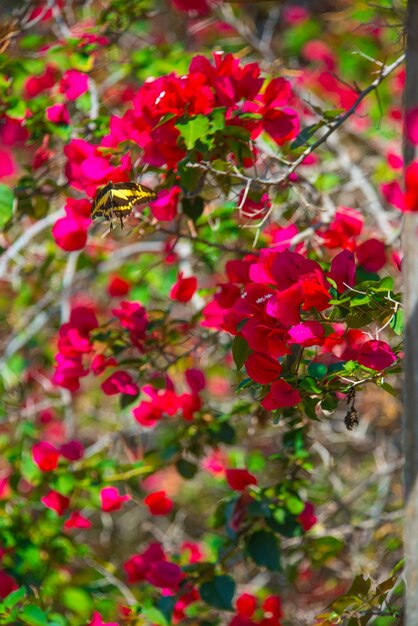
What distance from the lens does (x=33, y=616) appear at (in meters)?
1.41

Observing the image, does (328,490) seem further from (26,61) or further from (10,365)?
(26,61)

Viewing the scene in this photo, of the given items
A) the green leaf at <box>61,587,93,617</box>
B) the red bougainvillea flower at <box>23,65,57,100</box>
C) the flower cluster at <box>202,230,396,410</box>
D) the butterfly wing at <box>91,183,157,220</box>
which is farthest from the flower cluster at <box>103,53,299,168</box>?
the green leaf at <box>61,587,93,617</box>

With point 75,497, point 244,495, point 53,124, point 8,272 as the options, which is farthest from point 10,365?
point 244,495

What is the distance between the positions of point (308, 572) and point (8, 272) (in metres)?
1.09

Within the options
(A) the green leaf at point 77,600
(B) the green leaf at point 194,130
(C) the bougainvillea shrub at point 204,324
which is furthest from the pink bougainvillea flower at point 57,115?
(A) the green leaf at point 77,600

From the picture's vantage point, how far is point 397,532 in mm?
2242

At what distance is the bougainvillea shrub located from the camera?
124 cm

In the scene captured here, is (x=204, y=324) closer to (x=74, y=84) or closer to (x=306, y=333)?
(x=306, y=333)

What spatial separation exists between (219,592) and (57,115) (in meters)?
0.91

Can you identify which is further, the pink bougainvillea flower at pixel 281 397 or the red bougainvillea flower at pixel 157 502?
the red bougainvillea flower at pixel 157 502

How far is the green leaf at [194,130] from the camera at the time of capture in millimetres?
1277

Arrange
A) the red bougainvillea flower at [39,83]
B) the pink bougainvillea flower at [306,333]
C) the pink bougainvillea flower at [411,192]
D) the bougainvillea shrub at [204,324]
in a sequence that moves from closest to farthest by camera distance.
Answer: the pink bougainvillea flower at [411,192] → the pink bougainvillea flower at [306,333] → the bougainvillea shrub at [204,324] → the red bougainvillea flower at [39,83]

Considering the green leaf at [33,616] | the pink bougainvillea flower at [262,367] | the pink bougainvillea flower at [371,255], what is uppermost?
the pink bougainvillea flower at [262,367]

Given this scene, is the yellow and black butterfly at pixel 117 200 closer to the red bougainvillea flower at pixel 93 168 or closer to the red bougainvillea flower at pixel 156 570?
the red bougainvillea flower at pixel 93 168
